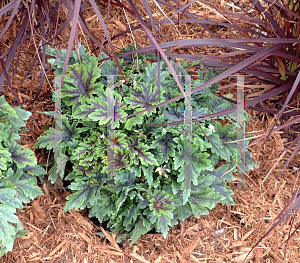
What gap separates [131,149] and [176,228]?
0.59 m

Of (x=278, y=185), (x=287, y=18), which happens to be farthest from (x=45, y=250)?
(x=287, y=18)

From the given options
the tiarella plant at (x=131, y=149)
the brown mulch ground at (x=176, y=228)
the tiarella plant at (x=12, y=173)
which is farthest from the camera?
the brown mulch ground at (x=176, y=228)

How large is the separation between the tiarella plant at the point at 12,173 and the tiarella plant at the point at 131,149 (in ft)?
0.41

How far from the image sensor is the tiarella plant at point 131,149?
1.59m

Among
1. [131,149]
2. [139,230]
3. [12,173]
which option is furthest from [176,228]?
[12,173]

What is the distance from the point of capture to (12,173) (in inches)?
61.7

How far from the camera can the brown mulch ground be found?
1.71 meters

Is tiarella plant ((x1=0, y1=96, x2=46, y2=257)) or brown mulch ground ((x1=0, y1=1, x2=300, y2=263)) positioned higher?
tiarella plant ((x1=0, y1=96, x2=46, y2=257))

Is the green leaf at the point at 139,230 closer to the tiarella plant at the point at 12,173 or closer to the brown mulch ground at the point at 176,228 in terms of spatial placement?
the brown mulch ground at the point at 176,228

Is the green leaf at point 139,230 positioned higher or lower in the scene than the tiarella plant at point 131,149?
lower

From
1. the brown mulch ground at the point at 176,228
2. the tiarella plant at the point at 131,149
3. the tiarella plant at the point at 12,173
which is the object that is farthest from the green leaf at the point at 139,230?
the tiarella plant at the point at 12,173

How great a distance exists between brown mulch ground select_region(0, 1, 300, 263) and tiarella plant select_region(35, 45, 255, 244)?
0.14 m

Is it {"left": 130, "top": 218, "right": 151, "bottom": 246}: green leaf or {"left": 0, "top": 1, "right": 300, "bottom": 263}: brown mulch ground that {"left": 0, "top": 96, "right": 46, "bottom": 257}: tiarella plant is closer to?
{"left": 0, "top": 1, "right": 300, "bottom": 263}: brown mulch ground

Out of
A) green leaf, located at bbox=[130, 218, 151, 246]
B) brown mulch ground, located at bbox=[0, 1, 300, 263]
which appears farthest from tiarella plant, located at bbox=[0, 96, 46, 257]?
green leaf, located at bbox=[130, 218, 151, 246]
